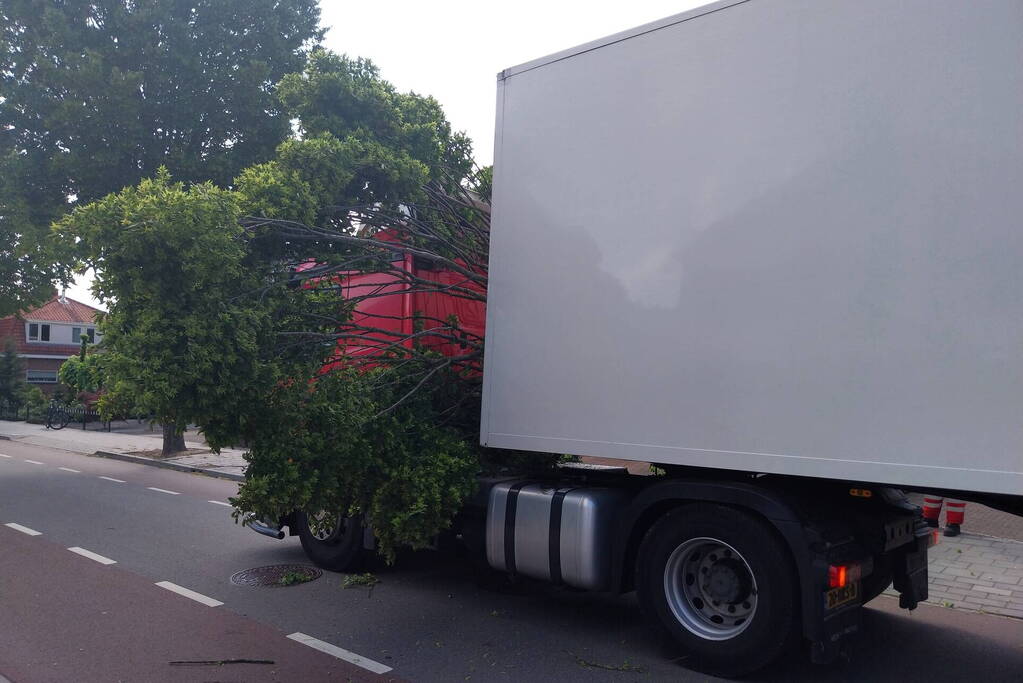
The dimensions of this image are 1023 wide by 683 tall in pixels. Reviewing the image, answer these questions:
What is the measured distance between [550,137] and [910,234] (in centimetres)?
255

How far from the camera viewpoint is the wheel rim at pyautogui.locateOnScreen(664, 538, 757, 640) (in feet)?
15.5

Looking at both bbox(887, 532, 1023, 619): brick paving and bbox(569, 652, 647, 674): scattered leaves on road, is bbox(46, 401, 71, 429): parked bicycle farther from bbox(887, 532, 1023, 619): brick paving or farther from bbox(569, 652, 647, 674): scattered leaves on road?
bbox(887, 532, 1023, 619): brick paving

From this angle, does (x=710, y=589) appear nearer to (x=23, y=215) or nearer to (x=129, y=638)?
(x=129, y=638)

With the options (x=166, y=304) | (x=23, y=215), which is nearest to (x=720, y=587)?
(x=166, y=304)

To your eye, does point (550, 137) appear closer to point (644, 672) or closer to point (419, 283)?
point (419, 283)

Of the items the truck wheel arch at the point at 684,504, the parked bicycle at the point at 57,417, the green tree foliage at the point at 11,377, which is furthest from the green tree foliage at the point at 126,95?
the green tree foliage at the point at 11,377

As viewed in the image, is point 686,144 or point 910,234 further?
point 686,144

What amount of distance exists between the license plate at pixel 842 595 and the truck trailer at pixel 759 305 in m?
0.03

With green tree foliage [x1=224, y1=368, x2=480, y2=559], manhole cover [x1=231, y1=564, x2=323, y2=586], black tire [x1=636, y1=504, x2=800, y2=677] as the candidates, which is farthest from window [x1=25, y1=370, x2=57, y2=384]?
black tire [x1=636, y1=504, x2=800, y2=677]

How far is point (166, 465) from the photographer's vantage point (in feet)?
55.5

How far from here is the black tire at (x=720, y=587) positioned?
445 cm

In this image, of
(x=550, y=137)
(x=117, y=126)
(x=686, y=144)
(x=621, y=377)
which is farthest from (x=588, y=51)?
(x=117, y=126)

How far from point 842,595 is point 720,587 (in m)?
0.71

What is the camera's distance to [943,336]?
3.87 meters
